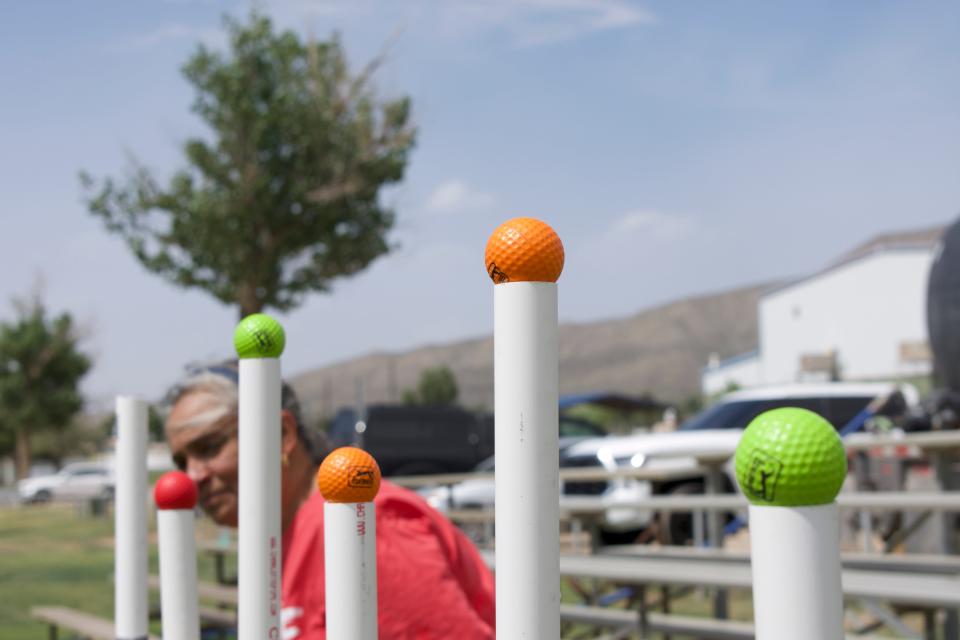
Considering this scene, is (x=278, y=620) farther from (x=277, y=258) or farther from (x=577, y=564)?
(x=277, y=258)

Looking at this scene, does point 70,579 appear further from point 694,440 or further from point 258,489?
point 258,489

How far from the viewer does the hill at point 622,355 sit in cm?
15362

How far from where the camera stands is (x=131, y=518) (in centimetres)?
145

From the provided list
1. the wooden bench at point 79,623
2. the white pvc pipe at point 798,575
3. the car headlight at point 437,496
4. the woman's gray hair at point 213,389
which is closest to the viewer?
the white pvc pipe at point 798,575

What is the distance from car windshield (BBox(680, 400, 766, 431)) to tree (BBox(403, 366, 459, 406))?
61129 millimetres

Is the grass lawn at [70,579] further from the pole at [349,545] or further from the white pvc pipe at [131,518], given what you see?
the pole at [349,545]

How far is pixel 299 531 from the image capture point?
1.95 metres

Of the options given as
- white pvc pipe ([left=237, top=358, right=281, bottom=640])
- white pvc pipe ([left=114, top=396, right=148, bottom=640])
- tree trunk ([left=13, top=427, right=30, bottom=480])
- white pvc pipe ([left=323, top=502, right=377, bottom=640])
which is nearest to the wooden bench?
white pvc pipe ([left=114, top=396, right=148, bottom=640])

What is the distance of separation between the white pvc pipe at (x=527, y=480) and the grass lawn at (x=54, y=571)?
4322 mm

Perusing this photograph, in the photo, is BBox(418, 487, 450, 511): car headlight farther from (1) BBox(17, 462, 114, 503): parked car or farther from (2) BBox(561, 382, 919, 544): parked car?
(1) BBox(17, 462, 114, 503): parked car

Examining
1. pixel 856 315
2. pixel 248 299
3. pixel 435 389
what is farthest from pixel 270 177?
pixel 435 389

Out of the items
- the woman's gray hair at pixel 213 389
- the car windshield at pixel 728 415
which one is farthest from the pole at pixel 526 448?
the car windshield at pixel 728 415

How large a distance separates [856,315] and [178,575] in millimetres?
40136

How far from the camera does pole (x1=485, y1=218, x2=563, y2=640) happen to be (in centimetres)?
81
